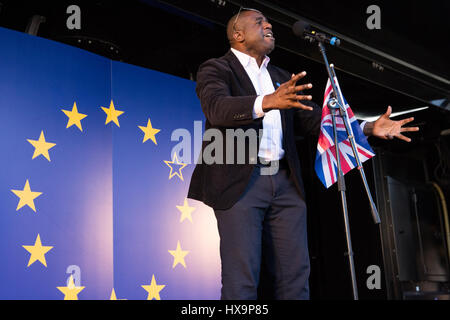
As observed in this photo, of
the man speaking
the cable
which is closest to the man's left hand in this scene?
the man speaking

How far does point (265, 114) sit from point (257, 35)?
15.5 inches

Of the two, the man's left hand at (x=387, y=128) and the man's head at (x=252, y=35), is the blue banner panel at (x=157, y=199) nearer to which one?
the man's head at (x=252, y=35)

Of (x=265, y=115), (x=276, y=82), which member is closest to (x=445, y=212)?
(x=276, y=82)

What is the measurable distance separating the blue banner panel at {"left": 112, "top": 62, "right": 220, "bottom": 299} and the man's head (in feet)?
4.40

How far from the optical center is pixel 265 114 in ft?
6.45

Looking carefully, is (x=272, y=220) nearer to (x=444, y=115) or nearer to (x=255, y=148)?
(x=255, y=148)

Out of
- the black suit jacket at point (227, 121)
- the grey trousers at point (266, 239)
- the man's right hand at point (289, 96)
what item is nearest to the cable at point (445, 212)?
the black suit jacket at point (227, 121)

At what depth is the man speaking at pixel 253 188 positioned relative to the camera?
1.72 metres

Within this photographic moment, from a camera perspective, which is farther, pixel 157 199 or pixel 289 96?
pixel 157 199

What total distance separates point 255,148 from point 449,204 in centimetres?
508

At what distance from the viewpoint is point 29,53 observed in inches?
116

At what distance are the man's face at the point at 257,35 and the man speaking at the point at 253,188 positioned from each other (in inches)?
5.3

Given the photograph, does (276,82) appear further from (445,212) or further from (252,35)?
(445,212)

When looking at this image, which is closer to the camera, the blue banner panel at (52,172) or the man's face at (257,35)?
the man's face at (257,35)
